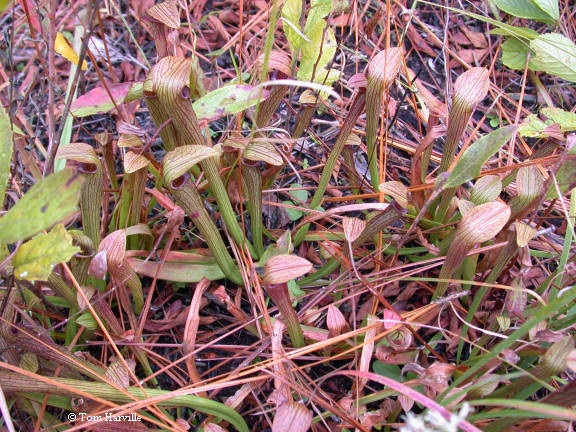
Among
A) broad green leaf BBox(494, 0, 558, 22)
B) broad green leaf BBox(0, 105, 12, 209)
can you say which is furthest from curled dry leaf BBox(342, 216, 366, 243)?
broad green leaf BBox(494, 0, 558, 22)

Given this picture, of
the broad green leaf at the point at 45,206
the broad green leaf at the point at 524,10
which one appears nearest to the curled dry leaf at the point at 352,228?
the broad green leaf at the point at 45,206

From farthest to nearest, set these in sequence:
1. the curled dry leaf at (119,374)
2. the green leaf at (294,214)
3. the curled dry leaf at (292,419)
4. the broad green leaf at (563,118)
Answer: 1. the green leaf at (294,214)
2. the broad green leaf at (563,118)
3. the curled dry leaf at (119,374)
4. the curled dry leaf at (292,419)

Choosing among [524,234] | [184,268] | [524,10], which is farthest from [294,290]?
[524,10]

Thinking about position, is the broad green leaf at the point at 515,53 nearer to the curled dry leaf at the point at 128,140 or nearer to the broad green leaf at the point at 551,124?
the broad green leaf at the point at 551,124

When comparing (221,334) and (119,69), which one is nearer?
(221,334)

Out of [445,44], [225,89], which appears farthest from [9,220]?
[445,44]

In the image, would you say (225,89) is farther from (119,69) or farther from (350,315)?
(119,69)

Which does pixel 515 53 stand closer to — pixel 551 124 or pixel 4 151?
pixel 551 124

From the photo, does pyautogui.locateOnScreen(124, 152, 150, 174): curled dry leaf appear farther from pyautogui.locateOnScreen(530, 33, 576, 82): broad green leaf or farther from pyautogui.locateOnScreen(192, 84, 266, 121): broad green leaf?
pyautogui.locateOnScreen(530, 33, 576, 82): broad green leaf
